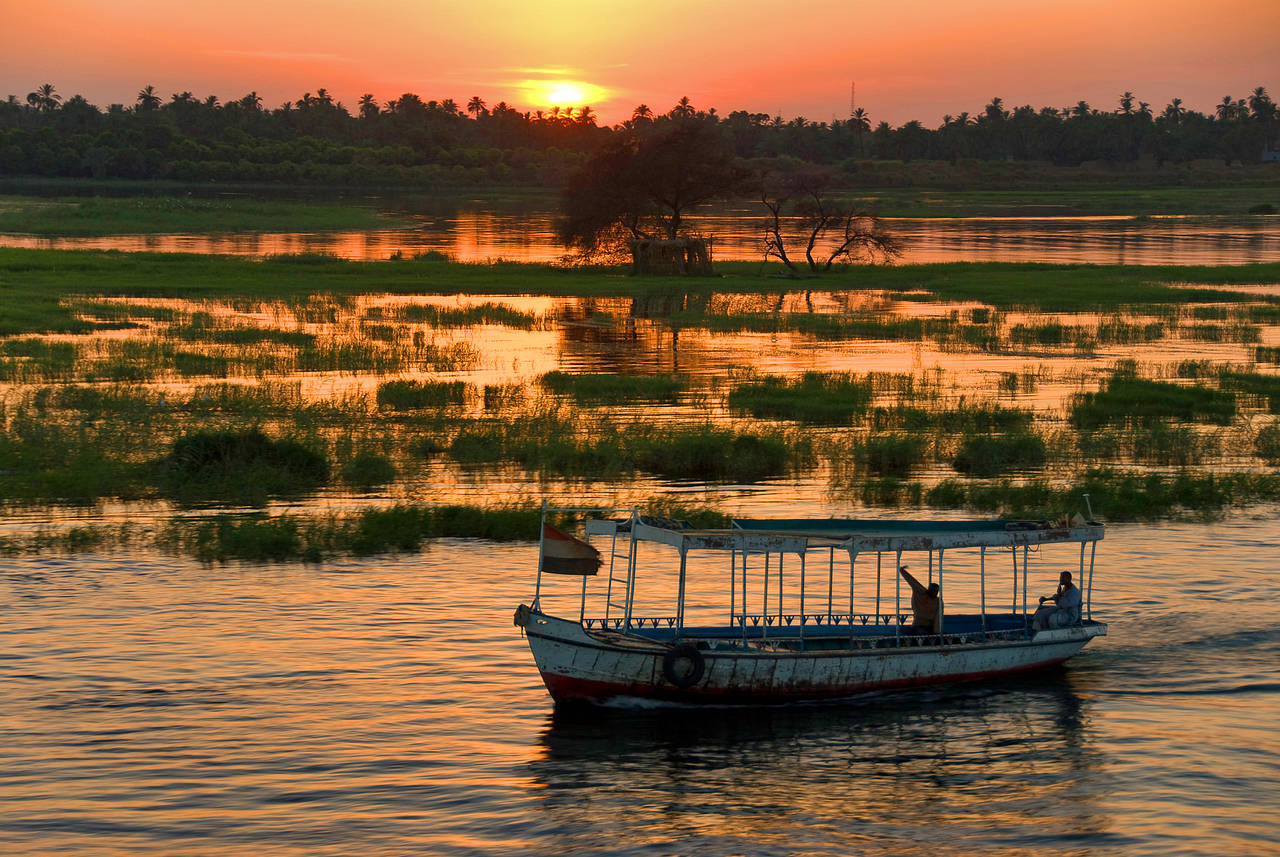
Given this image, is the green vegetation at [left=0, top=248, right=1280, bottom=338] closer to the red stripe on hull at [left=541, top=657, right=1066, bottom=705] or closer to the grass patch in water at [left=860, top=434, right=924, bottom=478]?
the grass patch in water at [left=860, top=434, right=924, bottom=478]

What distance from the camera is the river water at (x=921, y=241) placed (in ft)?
282

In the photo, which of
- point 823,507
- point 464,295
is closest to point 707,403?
point 823,507

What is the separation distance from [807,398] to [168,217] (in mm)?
92351

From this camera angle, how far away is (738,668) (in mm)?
16172

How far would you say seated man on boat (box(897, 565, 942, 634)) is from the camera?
57.3 feet

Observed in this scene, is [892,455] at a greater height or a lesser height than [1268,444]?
lesser

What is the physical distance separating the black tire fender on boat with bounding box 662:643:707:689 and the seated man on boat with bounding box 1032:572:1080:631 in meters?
5.20

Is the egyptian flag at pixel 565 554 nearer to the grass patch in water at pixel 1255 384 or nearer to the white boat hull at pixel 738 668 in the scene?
the white boat hull at pixel 738 668

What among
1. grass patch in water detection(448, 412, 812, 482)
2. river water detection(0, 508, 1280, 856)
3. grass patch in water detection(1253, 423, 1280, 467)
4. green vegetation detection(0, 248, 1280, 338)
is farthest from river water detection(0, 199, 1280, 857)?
green vegetation detection(0, 248, 1280, 338)

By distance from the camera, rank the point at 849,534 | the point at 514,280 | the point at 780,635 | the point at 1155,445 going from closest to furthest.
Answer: the point at 849,534 → the point at 780,635 → the point at 1155,445 → the point at 514,280

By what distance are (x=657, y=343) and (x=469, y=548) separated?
2560 centimetres

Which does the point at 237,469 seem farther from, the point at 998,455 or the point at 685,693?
the point at 998,455

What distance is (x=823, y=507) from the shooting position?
82.4 feet

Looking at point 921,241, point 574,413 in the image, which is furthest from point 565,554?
point 921,241
